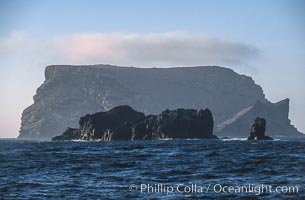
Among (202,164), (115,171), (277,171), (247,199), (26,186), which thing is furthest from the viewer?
(202,164)

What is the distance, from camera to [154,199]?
123 ft

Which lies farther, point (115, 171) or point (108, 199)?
point (115, 171)

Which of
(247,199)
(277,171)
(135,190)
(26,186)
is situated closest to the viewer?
(247,199)

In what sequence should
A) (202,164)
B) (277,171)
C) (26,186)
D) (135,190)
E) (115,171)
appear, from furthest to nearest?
(202,164)
(115,171)
(277,171)
(26,186)
(135,190)

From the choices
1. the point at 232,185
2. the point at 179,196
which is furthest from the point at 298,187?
the point at 179,196

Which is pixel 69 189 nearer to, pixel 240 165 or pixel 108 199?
pixel 108 199

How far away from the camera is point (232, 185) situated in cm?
4288

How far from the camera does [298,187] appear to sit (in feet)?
135

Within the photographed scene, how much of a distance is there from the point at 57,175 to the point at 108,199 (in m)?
15.4

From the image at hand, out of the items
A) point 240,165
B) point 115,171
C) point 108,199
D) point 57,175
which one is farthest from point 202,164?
point 108,199

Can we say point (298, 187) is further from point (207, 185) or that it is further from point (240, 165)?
point (240, 165)

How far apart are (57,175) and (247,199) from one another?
20.5 meters

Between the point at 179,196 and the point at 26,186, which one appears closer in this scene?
the point at 179,196

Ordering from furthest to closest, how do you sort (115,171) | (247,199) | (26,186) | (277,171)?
(115,171)
(277,171)
(26,186)
(247,199)
